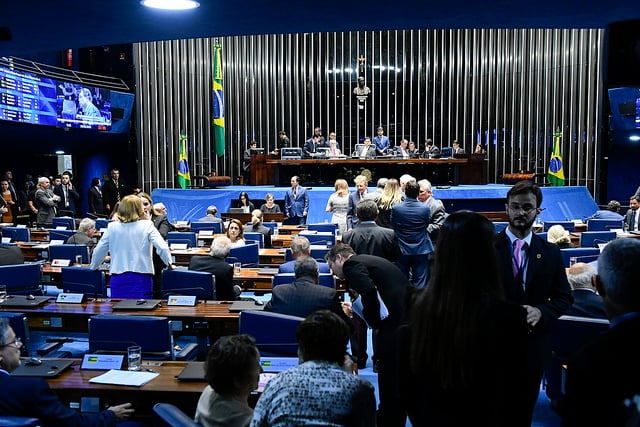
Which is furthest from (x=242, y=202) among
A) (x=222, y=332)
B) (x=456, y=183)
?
(x=222, y=332)

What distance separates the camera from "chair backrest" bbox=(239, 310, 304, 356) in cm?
350

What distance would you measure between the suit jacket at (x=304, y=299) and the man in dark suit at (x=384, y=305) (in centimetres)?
52

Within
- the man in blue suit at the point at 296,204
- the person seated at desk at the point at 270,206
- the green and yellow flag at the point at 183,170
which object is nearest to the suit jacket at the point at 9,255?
the person seated at desk at the point at 270,206

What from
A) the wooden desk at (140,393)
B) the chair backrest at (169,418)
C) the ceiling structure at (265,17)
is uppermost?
the ceiling structure at (265,17)

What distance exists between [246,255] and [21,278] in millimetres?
2151

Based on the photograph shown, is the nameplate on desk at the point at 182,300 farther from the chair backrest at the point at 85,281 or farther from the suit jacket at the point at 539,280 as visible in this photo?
the suit jacket at the point at 539,280

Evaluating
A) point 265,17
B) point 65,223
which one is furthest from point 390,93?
point 265,17

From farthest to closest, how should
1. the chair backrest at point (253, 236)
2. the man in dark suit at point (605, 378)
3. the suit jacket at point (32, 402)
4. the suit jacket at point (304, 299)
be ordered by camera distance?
the chair backrest at point (253, 236), the suit jacket at point (304, 299), the suit jacket at point (32, 402), the man in dark suit at point (605, 378)

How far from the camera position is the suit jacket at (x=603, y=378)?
1.44 meters

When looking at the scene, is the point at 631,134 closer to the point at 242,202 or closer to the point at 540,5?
the point at 242,202

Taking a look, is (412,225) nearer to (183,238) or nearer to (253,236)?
(253,236)

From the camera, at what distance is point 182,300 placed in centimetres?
466

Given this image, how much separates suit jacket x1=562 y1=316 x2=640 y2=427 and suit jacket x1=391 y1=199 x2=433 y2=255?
4642 mm

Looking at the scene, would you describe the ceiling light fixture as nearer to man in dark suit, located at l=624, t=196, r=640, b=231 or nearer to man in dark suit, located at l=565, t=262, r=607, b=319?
man in dark suit, located at l=565, t=262, r=607, b=319
